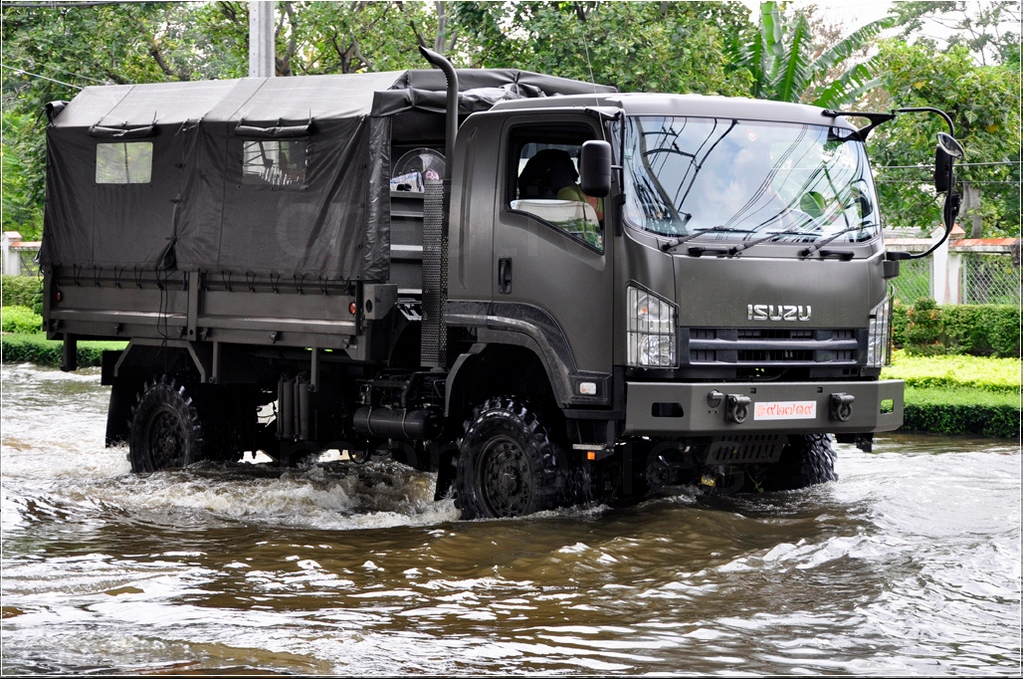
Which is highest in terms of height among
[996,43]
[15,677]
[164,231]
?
[996,43]

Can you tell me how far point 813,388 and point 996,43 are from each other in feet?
102

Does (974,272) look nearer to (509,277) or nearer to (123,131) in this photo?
(123,131)

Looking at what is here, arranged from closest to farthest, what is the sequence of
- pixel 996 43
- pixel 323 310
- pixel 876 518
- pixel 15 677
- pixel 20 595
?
pixel 15 677, pixel 20 595, pixel 876 518, pixel 323 310, pixel 996 43

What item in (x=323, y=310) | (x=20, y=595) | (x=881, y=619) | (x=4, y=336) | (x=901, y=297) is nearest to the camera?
(x=881, y=619)

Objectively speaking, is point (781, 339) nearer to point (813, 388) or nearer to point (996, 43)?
point (813, 388)

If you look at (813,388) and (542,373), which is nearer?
(813,388)

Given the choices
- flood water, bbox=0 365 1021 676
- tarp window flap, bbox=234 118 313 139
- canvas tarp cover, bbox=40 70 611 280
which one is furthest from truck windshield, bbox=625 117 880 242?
tarp window flap, bbox=234 118 313 139

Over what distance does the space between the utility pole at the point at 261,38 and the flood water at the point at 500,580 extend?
6821 millimetres

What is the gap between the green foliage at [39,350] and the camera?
963 inches

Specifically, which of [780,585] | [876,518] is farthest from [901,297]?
[780,585]

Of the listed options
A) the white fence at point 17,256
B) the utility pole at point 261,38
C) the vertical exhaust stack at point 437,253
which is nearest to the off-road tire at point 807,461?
the vertical exhaust stack at point 437,253

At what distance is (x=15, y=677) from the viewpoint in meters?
5.84

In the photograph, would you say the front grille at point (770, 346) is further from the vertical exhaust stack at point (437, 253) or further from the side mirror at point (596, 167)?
the vertical exhaust stack at point (437, 253)

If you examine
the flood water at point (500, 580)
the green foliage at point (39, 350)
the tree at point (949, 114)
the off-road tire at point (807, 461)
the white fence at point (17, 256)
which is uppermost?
the tree at point (949, 114)
